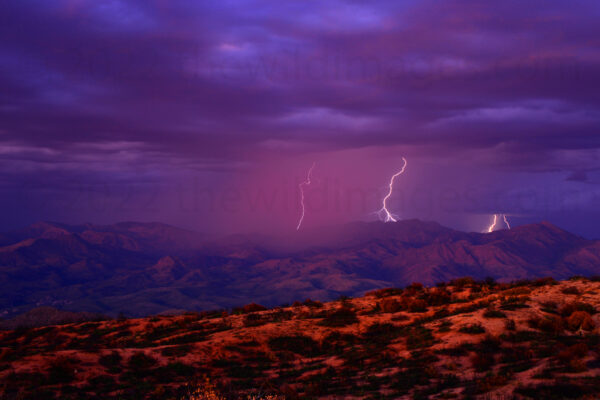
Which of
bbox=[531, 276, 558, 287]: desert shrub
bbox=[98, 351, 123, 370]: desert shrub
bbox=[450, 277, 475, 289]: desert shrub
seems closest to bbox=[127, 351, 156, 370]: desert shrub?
bbox=[98, 351, 123, 370]: desert shrub

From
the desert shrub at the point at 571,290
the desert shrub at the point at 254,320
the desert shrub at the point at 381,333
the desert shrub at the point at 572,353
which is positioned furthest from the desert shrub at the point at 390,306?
the desert shrub at the point at 572,353

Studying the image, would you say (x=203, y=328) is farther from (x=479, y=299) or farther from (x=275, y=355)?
(x=479, y=299)

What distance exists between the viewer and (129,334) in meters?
39.7

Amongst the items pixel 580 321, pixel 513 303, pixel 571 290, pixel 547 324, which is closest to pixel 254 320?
pixel 513 303

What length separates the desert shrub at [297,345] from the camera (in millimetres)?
29942

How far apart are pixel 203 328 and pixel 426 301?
63.3ft

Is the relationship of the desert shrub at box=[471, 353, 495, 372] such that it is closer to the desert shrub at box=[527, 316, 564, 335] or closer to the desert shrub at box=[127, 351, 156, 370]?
the desert shrub at box=[527, 316, 564, 335]

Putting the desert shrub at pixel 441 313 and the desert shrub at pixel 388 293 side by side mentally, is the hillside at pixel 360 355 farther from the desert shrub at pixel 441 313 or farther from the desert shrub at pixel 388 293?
the desert shrub at pixel 388 293

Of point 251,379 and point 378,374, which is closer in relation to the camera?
point 378,374

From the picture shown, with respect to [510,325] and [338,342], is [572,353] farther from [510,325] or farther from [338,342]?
[338,342]

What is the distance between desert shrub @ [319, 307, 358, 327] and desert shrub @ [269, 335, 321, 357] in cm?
364

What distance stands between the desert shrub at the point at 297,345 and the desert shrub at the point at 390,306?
32.0 ft

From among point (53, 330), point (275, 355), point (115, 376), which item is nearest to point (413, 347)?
point (275, 355)

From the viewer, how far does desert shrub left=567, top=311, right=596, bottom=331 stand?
82.5ft
